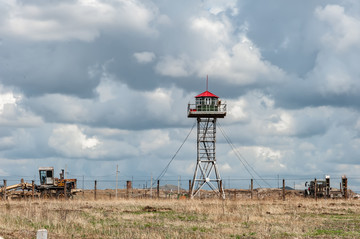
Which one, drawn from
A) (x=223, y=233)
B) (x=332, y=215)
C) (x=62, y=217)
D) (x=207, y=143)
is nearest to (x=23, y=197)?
(x=207, y=143)

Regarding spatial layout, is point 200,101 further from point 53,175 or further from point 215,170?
point 53,175

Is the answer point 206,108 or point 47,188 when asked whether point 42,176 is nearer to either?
point 47,188

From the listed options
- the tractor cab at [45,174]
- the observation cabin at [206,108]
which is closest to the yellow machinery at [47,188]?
the tractor cab at [45,174]

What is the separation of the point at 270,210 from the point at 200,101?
27582mm

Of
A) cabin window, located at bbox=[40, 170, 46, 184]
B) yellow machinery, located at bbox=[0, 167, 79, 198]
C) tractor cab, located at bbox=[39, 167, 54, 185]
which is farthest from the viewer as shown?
cabin window, located at bbox=[40, 170, 46, 184]

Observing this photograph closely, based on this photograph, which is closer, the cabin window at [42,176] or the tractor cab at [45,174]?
the tractor cab at [45,174]

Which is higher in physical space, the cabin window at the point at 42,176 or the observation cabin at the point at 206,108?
the observation cabin at the point at 206,108

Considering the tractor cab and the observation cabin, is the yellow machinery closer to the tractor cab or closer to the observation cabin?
the tractor cab

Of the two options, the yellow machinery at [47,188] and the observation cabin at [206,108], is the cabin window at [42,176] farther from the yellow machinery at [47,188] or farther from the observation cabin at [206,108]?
the observation cabin at [206,108]

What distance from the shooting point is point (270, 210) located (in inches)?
1281

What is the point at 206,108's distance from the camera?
191 ft

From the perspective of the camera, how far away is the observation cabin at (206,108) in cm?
5806

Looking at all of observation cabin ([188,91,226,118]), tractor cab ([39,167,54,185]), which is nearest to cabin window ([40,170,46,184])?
tractor cab ([39,167,54,185])

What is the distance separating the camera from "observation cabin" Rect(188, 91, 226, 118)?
58.1 m
